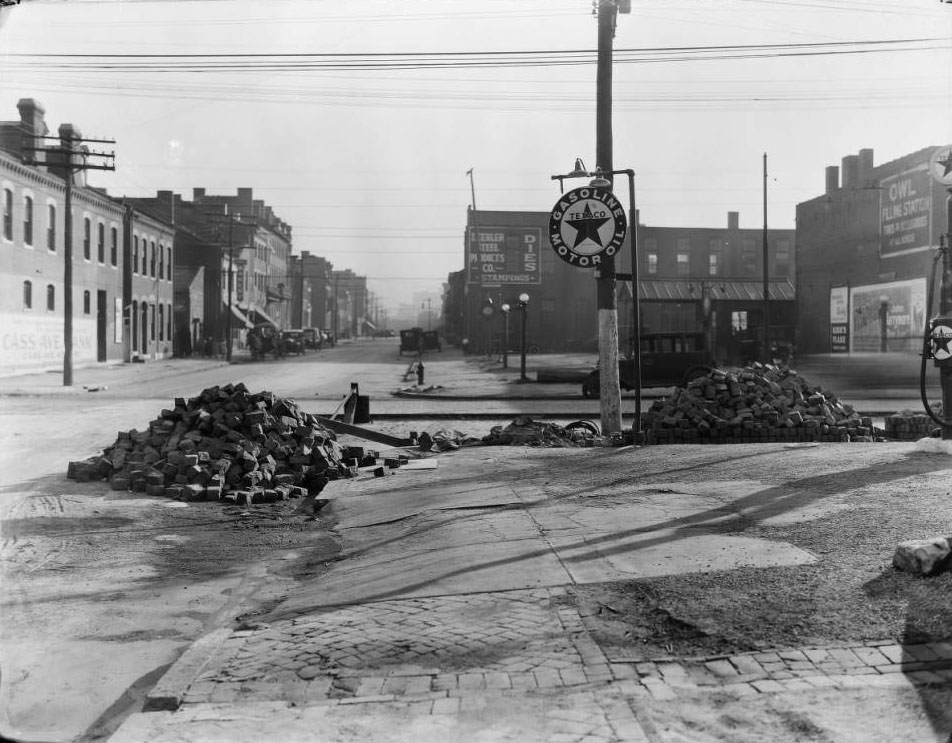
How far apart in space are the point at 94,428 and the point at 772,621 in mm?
15976

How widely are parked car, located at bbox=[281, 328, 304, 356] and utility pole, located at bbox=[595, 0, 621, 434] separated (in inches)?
2053

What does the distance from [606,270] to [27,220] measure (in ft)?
101

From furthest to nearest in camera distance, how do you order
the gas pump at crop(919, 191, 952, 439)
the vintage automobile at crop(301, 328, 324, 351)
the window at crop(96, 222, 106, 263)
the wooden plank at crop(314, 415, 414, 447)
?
the vintage automobile at crop(301, 328, 324, 351), the window at crop(96, 222, 106, 263), the wooden plank at crop(314, 415, 414, 447), the gas pump at crop(919, 191, 952, 439)

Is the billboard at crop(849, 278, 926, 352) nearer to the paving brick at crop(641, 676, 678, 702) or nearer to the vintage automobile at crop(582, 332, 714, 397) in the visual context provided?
the vintage automobile at crop(582, 332, 714, 397)

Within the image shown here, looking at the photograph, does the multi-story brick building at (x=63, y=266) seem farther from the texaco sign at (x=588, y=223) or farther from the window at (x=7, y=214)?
the texaco sign at (x=588, y=223)

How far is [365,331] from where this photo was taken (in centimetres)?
17925

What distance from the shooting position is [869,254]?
3647 cm

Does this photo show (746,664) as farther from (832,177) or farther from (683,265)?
(683,265)

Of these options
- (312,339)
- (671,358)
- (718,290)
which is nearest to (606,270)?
(671,358)

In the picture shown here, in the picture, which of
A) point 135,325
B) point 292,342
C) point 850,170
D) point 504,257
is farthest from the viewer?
point 292,342

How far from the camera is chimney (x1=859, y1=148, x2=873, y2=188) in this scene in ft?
123

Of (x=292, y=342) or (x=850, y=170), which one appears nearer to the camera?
(x=850, y=170)

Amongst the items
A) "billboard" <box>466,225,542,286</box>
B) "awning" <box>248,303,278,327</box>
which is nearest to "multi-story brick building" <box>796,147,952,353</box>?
"billboard" <box>466,225,542,286</box>

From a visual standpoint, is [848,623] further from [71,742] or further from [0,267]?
[0,267]
